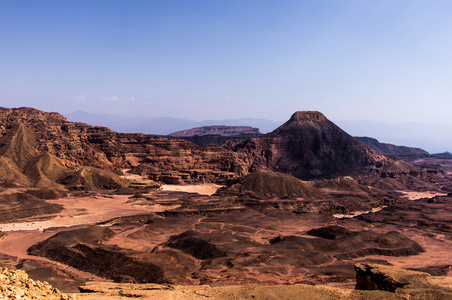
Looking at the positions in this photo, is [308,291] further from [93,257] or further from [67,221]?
[67,221]

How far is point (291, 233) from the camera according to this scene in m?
46.4

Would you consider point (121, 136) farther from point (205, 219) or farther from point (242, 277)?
point (242, 277)

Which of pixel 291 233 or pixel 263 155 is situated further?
pixel 263 155

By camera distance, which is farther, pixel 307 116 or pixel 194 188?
pixel 307 116

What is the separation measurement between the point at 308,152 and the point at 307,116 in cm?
1884

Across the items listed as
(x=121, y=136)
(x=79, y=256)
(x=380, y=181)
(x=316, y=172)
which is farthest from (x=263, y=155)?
(x=79, y=256)

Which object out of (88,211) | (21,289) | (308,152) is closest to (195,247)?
(88,211)

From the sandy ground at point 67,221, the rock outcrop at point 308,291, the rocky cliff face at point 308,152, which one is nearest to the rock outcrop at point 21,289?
the rock outcrop at point 308,291

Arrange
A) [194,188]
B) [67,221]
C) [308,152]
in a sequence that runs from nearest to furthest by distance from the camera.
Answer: [67,221] < [194,188] < [308,152]

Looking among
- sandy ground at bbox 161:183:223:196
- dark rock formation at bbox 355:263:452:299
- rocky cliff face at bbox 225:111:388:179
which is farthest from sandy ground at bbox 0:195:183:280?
rocky cliff face at bbox 225:111:388:179

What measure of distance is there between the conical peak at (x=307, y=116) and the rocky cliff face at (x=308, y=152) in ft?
6.32

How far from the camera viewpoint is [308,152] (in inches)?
4444

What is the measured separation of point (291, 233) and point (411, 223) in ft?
73.7

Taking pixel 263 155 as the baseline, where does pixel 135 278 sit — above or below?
below
